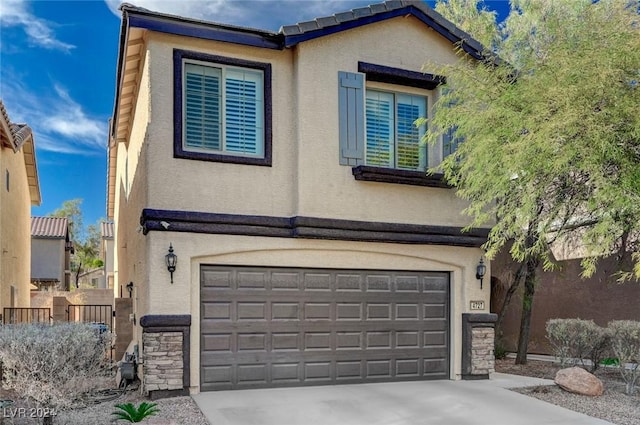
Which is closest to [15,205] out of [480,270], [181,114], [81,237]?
[181,114]

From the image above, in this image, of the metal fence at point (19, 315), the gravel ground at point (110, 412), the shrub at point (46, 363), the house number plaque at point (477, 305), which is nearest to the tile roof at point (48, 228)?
the metal fence at point (19, 315)

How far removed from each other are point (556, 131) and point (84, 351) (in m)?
7.07

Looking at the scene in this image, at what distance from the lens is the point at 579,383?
925 cm

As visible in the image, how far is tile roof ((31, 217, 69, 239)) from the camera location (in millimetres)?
27812

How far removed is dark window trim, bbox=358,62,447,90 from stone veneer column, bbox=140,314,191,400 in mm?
5502

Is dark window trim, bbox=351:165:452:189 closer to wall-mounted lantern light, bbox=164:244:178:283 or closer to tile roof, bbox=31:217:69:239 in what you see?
wall-mounted lantern light, bbox=164:244:178:283

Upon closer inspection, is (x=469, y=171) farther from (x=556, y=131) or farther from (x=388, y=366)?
(x=388, y=366)

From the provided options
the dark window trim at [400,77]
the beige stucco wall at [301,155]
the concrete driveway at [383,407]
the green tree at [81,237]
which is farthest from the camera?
the green tree at [81,237]

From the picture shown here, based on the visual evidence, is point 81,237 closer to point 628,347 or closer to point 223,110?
point 223,110

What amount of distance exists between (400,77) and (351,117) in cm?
139

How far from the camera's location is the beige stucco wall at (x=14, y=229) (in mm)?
15266

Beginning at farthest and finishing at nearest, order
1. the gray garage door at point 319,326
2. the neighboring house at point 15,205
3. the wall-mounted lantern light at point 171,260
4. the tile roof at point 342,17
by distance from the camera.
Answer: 1. the neighboring house at point 15,205
2. the tile roof at point 342,17
3. the gray garage door at point 319,326
4. the wall-mounted lantern light at point 171,260

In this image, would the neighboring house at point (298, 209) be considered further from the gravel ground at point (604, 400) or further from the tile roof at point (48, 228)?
the tile roof at point (48, 228)

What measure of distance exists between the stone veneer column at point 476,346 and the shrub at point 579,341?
5.65 ft
